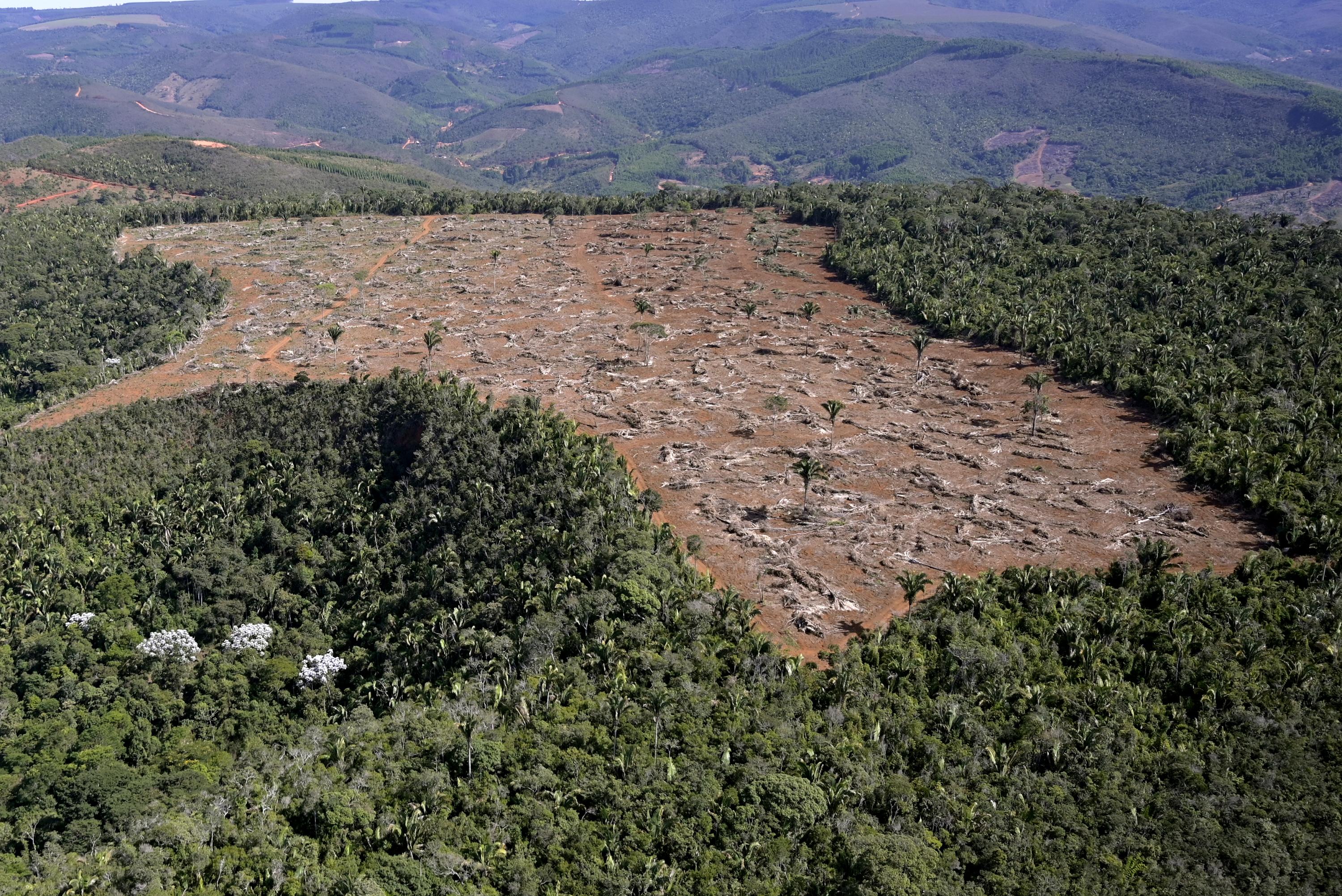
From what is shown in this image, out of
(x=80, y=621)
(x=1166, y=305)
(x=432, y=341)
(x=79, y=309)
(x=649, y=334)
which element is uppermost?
(x=1166, y=305)

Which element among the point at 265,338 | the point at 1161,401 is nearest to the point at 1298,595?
the point at 1161,401

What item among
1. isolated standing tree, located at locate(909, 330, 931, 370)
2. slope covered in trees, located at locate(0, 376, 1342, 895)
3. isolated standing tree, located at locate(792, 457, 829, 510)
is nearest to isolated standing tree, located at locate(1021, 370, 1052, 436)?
isolated standing tree, located at locate(909, 330, 931, 370)

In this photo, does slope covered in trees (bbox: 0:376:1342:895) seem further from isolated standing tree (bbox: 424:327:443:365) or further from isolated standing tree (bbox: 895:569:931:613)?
isolated standing tree (bbox: 424:327:443:365)

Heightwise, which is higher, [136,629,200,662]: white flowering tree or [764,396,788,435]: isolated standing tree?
[764,396,788,435]: isolated standing tree

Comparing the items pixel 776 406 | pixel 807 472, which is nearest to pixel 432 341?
pixel 776 406

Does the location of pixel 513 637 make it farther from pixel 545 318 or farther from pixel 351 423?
pixel 545 318

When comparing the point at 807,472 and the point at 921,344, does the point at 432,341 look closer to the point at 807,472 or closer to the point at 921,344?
the point at 807,472

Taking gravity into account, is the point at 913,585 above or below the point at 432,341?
below
